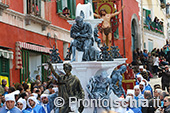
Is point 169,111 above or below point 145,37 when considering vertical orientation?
below

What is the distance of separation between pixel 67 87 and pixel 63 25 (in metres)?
14.9

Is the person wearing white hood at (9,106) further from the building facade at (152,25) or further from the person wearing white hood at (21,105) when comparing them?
the building facade at (152,25)

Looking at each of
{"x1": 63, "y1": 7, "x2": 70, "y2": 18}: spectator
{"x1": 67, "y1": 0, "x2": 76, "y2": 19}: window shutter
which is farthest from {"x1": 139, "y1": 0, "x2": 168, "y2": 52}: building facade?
{"x1": 63, "y1": 7, "x2": 70, "y2": 18}: spectator

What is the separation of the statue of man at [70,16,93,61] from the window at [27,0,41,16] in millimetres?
8396

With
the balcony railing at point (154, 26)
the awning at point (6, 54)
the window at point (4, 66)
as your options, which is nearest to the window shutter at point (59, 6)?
the awning at point (6, 54)

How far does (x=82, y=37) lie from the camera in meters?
12.0

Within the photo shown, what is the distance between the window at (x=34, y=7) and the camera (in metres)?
20.0

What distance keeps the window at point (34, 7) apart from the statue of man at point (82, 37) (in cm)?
840

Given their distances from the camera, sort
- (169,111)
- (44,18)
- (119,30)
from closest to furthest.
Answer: (169,111) → (44,18) → (119,30)

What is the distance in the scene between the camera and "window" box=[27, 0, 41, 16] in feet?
65.5

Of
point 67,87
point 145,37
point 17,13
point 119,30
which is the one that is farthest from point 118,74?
point 145,37

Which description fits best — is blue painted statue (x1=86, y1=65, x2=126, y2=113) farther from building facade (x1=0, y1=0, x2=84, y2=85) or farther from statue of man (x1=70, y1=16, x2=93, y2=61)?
building facade (x1=0, y1=0, x2=84, y2=85)

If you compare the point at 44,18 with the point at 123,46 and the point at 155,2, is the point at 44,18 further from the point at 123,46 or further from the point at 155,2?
the point at 155,2

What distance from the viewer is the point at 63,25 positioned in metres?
24.2
